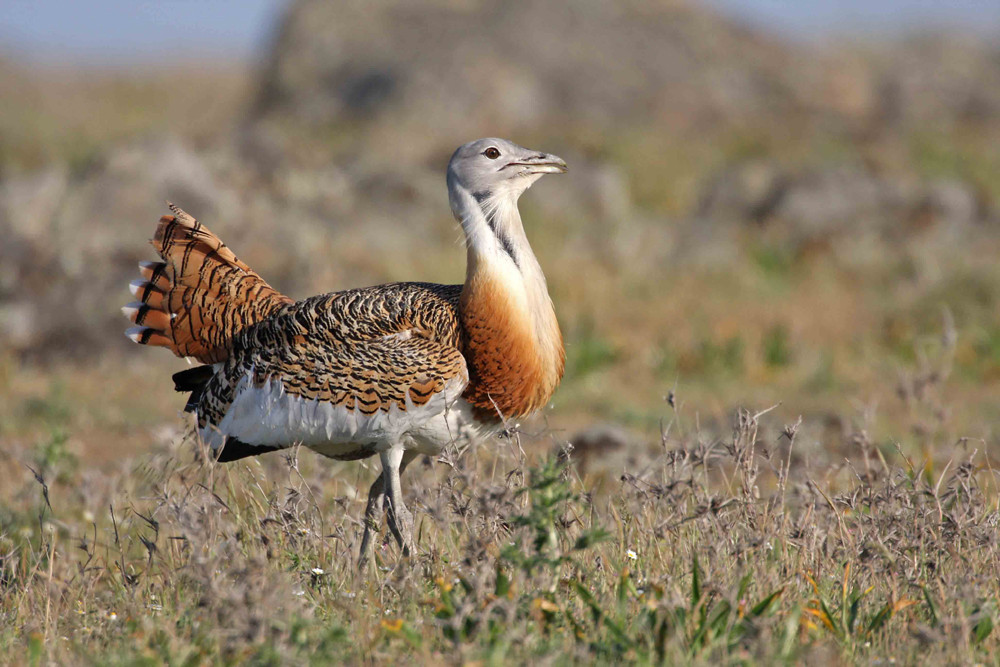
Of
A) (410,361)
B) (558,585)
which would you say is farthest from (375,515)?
(558,585)

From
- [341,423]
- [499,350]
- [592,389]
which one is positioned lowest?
[592,389]

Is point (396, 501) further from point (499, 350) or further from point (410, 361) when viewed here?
point (499, 350)

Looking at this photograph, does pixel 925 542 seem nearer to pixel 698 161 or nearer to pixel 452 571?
pixel 452 571

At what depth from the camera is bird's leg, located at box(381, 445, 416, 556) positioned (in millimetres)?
3578

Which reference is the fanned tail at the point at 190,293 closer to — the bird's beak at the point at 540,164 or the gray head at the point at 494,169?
the gray head at the point at 494,169

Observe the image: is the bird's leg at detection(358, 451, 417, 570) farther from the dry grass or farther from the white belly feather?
the white belly feather

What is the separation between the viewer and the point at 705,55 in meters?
15.9

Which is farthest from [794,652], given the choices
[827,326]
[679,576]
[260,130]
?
[260,130]

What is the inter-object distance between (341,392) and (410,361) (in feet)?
0.87

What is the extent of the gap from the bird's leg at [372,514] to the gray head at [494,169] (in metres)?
1.02

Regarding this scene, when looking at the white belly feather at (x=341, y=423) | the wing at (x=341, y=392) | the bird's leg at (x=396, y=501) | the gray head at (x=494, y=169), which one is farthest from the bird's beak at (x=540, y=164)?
the bird's leg at (x=396, y=501)

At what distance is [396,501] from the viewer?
3.64 meters

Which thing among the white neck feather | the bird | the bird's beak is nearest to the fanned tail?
the bird

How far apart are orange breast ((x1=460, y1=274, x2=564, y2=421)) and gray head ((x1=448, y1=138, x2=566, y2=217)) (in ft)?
1.15
